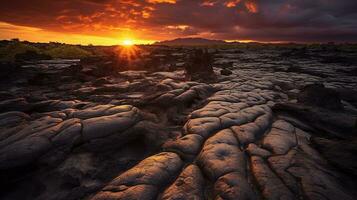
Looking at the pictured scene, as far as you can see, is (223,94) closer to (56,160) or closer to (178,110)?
(178,110)

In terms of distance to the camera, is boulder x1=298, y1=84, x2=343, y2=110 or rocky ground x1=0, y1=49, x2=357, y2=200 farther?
boulder x1=298, y1=84, x2=343, y2=110

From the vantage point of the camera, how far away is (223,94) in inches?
301

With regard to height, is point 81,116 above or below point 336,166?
above

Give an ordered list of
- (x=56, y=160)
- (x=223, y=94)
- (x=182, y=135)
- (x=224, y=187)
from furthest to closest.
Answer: (x=223, y=94) → (x=182, y=135) → (x=56, y=160) → (x=224, y=187)

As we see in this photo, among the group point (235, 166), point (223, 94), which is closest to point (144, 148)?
point (235, 166)

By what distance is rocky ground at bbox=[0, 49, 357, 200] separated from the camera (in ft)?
10.6

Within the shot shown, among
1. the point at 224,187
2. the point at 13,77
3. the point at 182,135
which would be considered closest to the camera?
the point at 224,187

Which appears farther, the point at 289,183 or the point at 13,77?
the point at 13,77

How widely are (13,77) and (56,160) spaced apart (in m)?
8.21

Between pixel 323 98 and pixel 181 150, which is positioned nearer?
pixel 181 150

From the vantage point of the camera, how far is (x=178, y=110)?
6379 mm

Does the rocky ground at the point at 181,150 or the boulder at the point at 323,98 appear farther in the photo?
the boulder at the point at 323,98

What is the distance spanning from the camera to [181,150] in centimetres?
414

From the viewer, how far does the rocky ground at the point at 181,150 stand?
3242mm
